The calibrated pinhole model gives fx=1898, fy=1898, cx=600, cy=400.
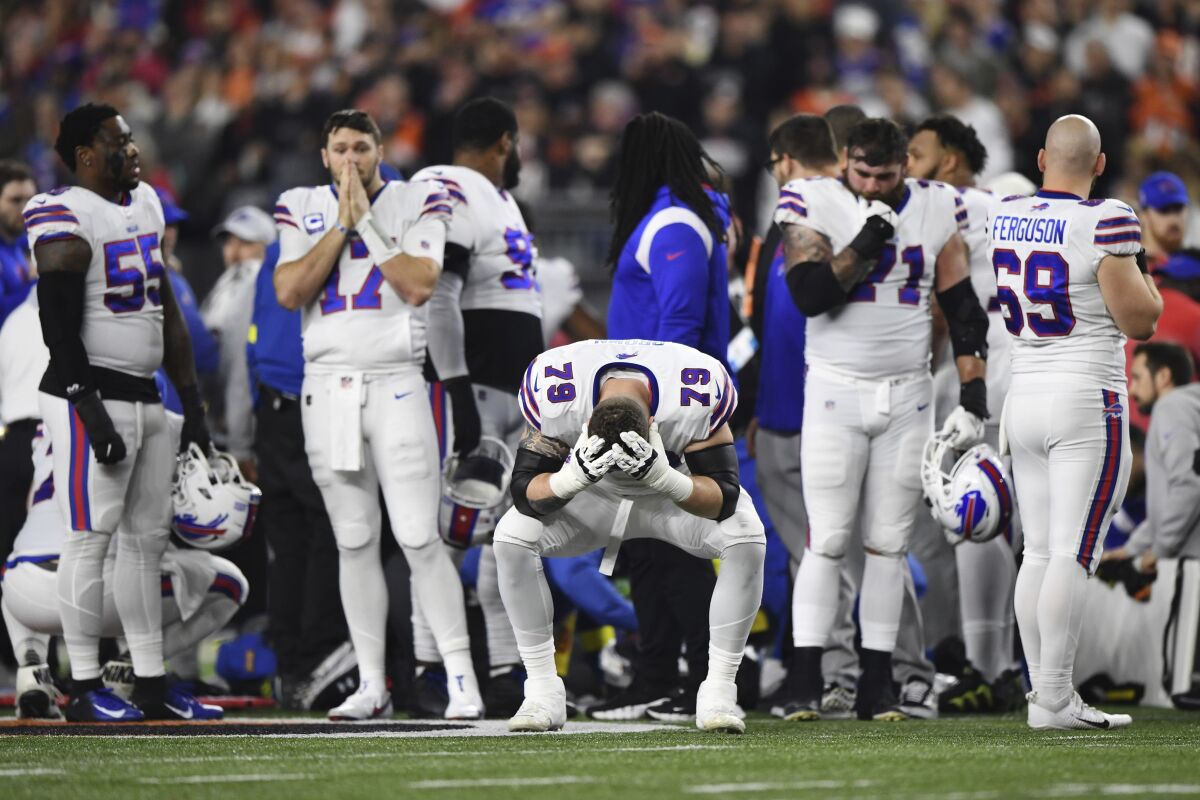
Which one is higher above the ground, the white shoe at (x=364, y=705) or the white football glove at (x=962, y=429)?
the white football glove at (x=962, y=429)

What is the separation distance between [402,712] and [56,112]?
9.81m

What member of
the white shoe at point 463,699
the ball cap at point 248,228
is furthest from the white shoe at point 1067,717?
the ball cap at point 248,228

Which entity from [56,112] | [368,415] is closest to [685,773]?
[368,415]

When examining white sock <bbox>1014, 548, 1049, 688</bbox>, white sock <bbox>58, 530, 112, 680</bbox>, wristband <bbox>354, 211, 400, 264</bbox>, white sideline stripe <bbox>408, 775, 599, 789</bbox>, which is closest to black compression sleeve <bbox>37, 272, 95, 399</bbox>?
white sock <bbox>58, 530, 112, 680</bbox>

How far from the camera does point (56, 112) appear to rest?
15.7m

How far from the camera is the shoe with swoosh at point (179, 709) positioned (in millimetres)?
6684

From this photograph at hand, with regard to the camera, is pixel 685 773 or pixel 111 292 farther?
pixel 111 292

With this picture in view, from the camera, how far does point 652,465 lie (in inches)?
212

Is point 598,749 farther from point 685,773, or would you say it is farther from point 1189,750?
point 1189,750

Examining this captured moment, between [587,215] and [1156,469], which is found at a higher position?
[587,215]

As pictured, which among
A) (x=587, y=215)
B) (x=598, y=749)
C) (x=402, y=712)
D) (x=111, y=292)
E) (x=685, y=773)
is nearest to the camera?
(x=685, y=773)

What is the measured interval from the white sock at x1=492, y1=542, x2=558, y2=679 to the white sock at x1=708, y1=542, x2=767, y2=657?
51 cm

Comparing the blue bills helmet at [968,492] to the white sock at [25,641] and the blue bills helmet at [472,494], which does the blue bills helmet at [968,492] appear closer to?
the blue bills helmet at [472,494]

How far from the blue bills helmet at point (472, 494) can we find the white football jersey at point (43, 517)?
1419 millimetres
